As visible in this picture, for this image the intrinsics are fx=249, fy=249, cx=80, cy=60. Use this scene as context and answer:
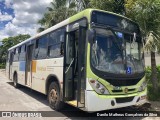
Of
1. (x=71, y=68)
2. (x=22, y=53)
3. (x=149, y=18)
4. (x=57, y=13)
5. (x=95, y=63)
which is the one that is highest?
(x=57, y=13)

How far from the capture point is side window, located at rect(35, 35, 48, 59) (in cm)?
1015

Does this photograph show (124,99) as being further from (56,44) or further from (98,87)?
(56,44)

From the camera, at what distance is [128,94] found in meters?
7.30

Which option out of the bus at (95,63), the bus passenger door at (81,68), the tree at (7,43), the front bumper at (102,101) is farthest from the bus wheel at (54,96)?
the tree at (7,43)

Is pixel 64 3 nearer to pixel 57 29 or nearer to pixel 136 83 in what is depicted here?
pixel 57 29

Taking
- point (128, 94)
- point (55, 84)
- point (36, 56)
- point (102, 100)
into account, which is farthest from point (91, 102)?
point (36, 56)

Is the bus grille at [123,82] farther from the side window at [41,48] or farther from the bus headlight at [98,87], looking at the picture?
the side window at [41,48]

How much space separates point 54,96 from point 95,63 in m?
2.60

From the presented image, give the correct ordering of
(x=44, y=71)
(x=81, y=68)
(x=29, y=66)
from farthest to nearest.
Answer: (x=29, y=66) → (x=44, y=71) → (x=81, y=68)

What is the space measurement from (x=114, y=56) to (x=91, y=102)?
1.52 m

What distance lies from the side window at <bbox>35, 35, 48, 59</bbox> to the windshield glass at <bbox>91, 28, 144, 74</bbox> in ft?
11.7

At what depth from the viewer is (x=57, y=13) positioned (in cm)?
2538

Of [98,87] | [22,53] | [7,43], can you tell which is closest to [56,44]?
[98,87]

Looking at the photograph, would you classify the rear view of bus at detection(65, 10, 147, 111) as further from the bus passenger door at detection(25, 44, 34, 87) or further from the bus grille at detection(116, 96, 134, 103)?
the bus passenger door at detection(25, 44, 34, 87)
